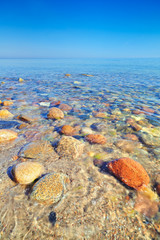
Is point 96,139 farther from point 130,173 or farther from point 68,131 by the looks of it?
point 130,173

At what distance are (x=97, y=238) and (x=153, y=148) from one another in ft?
7.67

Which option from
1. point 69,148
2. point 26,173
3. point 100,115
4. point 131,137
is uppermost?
point 26,173

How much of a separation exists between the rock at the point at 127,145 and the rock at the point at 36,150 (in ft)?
5.24

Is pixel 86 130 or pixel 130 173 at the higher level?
pixel 130 173

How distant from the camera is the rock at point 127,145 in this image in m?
3.04

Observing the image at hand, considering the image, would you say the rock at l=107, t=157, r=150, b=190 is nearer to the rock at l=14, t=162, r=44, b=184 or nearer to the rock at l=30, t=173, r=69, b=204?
the rock at l=30, t=173, r=69, b=204

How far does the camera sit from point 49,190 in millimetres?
1833

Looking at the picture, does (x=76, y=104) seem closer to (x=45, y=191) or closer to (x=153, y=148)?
(x=153, y=148)

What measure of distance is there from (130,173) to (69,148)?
4.30 feet

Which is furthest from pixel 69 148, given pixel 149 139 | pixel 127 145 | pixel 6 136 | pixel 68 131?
pixel 149 139

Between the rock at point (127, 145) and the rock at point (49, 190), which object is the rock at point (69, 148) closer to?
the rock at point (49, 190)

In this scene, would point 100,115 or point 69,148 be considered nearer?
point 69,148

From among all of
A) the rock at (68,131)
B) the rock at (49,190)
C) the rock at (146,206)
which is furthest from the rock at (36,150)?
the rock at (146,206)

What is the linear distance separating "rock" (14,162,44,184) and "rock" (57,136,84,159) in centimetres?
67
